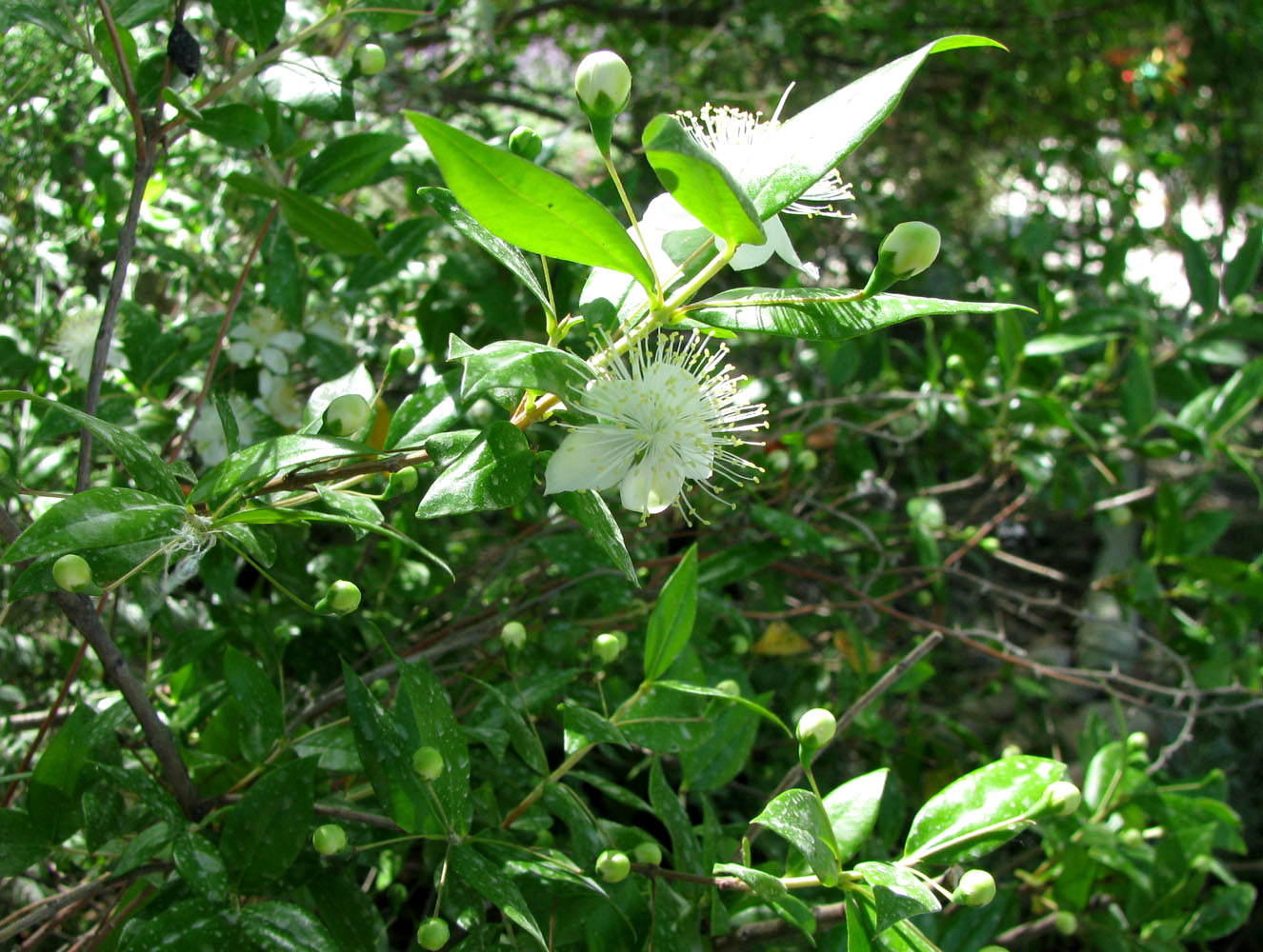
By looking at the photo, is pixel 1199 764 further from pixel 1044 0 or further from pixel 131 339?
pixel 131 339

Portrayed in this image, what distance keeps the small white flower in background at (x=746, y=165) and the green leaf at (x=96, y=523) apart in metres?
0.44

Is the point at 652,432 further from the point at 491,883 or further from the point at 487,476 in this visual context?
the point at 491,883

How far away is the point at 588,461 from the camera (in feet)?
2.43

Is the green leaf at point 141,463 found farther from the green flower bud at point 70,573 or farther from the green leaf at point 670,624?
the green leaf at point 670,624

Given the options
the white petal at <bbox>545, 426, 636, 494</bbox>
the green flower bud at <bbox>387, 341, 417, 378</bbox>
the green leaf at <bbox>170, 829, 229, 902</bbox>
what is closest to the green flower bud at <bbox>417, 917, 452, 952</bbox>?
the green leaf at <bbox>170, 829, 229, 902</bbox>

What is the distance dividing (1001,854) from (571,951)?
1007 mm

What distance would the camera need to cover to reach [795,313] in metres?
0.65

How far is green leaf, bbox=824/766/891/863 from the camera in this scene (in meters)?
0.82

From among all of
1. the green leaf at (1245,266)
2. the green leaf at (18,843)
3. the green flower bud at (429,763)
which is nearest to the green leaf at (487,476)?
the green flower bud at (429,763)

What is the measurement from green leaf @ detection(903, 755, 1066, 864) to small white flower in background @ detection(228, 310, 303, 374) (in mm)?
998

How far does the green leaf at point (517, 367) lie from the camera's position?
22.5 inches

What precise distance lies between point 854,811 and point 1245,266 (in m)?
1.50

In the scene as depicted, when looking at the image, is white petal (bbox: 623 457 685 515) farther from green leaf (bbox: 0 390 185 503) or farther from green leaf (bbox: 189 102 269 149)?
green leaf (bbox: 189 102 269 149)

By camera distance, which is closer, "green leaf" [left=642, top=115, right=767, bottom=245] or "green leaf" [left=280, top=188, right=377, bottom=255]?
"green leaf" [left=642, top=115, right=767, bottom=245]
